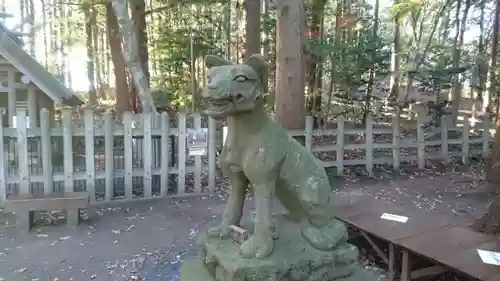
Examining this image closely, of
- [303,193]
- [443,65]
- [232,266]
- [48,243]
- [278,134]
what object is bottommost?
[48,243]

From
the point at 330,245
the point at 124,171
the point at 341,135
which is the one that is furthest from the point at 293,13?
the point at 330,245

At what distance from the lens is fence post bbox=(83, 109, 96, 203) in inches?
239

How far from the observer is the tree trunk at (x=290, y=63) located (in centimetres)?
658

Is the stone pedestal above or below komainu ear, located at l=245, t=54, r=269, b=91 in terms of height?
below

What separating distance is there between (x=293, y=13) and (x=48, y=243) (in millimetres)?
4340

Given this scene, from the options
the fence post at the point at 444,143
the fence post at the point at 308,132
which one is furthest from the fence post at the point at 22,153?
the fence post at the point at 444,143

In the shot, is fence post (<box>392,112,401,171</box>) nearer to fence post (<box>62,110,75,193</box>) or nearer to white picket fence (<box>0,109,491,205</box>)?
white picket fence (<box>0,109,491,205</box>)

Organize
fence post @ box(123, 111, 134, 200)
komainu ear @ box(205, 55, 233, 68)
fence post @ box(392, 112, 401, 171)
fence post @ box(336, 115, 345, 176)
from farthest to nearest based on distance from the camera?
fence post @ box(392, 112, 401, 171) < fence post @ box(336, 115, 345, 176) < fence post @ box(123, 111, 134, 200) < komainu ear @ box(205, 55, 233, 68)

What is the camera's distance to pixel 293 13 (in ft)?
21.5

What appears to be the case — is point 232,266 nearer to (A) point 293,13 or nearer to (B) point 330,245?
(B) point 330,245

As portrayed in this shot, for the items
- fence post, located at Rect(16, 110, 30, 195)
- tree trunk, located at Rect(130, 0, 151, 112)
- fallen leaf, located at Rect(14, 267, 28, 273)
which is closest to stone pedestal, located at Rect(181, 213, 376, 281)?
fallen leaf, located at Rect(14, 267, 28, 273)

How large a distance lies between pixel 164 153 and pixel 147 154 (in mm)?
234

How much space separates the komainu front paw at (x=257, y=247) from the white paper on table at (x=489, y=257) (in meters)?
2.09

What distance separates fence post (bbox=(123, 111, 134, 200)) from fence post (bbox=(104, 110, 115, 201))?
17cm
